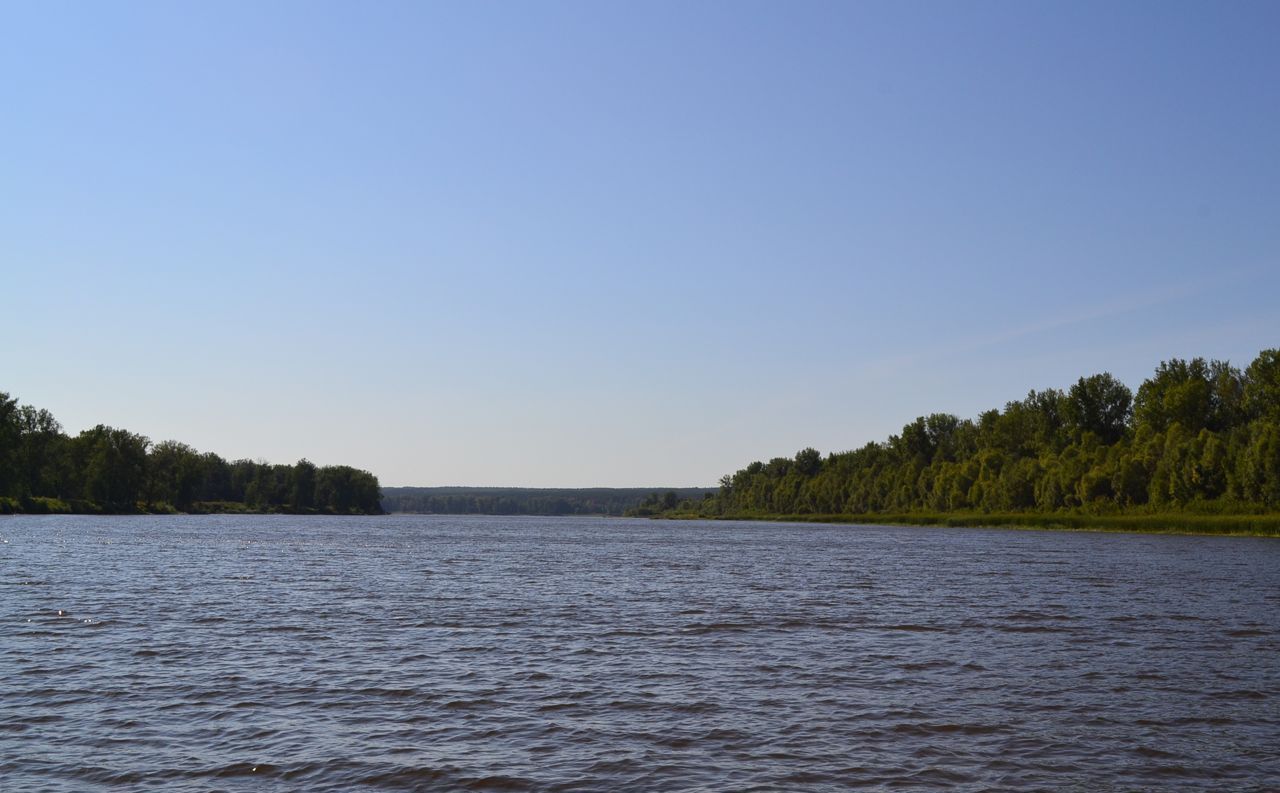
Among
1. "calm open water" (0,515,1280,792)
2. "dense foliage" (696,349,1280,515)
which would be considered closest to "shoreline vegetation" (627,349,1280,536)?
"dense foliage" (696,349,1280,515)

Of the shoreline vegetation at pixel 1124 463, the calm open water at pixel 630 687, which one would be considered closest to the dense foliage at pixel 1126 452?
the shoreline vegetation at pixel 1124 463

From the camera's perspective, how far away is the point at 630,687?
21.5 metres

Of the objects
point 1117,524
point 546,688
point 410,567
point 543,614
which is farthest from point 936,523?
point 546,688

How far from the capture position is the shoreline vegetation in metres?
110

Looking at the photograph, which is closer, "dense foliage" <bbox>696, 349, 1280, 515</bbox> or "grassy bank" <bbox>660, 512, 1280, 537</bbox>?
"grassy bank" <bbox>660, 512, 1280, 537</bbox>

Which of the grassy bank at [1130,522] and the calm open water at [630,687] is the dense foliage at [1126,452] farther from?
the calm open water at [630,687]

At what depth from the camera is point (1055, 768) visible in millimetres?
15609

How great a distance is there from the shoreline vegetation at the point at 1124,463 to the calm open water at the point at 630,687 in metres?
72.6

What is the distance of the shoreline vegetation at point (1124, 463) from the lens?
109938mm

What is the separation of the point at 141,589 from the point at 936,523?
147 metres

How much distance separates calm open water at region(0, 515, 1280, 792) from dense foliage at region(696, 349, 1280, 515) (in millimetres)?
75214

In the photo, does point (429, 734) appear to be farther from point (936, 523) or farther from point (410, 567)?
point (936, 523)

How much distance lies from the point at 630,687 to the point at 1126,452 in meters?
129

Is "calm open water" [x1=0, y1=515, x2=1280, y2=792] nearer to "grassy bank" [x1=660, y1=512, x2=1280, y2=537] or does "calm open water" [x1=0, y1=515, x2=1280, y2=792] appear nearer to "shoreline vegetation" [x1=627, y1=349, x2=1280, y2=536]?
"grassy bank" [x1=660, y1=512, x2=1280, y2=537]
